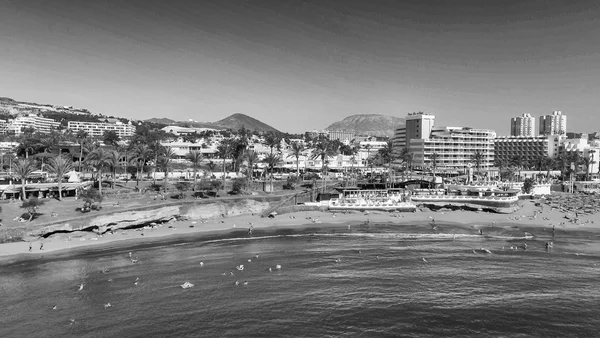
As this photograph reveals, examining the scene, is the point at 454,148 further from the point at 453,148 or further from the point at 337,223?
the point at 337,223

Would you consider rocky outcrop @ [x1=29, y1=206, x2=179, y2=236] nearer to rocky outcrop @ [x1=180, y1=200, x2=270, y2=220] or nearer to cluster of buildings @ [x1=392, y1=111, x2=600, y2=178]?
rocky outcrop @ [x1=180, y1=200, x2=270, y2=220]

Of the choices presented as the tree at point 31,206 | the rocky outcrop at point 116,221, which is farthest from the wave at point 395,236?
the tree at point 31,206

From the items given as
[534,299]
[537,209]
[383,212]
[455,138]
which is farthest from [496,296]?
[455,138]

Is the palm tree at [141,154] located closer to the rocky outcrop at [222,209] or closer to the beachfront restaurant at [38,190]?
the beachfront restaurant at [38,190]

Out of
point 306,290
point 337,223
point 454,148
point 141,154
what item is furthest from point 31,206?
point 454,148

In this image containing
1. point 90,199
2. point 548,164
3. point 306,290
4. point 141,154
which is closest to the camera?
point 306,290

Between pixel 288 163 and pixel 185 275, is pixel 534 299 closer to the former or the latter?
pixel 185 275
